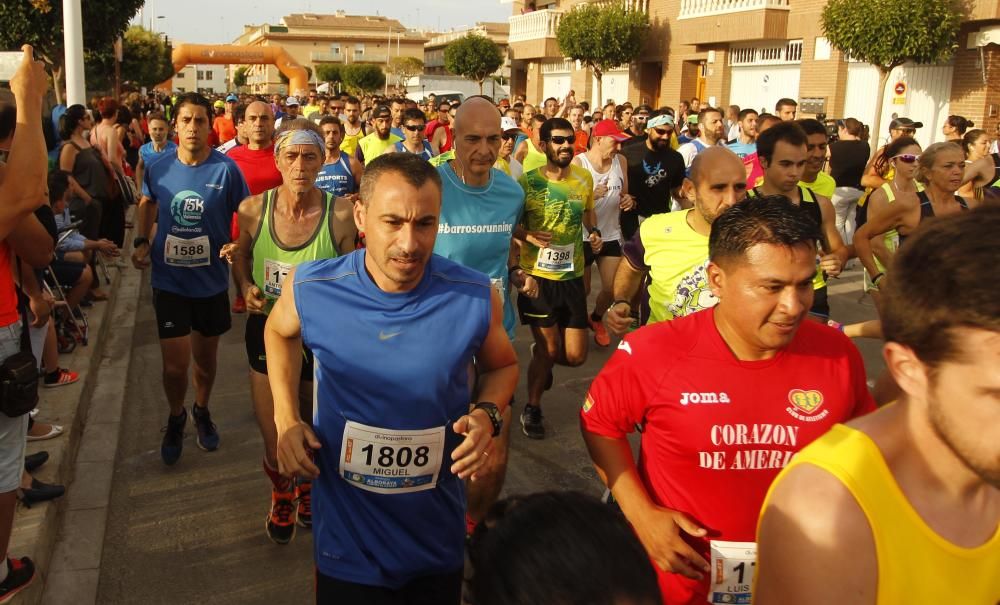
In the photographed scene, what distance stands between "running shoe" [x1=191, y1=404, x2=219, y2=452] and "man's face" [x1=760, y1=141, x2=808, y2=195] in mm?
3687

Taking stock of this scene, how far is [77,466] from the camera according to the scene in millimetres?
5242

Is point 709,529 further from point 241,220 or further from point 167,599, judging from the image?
point 241,220

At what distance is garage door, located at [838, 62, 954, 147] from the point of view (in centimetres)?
2148

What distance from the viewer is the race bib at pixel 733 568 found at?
2.43 m

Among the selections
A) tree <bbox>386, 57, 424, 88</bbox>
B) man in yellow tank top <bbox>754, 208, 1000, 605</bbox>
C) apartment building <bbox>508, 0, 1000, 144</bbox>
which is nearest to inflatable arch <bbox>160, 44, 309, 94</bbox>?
apartment building <bbox>508, 0, 1000, 144</bbox>

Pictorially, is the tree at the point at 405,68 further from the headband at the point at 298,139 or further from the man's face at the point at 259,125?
the headband at the point at 298,139

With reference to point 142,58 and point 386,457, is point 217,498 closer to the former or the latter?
point 386,457

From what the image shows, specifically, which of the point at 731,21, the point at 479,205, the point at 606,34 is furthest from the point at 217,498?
the point at 606,34

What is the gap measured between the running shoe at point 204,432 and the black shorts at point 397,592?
295 cm

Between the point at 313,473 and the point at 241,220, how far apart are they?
2453 mm

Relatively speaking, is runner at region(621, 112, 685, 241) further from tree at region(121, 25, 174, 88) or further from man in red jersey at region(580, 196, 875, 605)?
tree at region(121, 25, 174, 88)

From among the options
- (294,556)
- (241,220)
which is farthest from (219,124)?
(294,556)

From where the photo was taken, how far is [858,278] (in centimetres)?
1107

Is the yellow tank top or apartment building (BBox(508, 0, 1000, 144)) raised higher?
apartment building (BBox(508, 0, 1000, 144))
